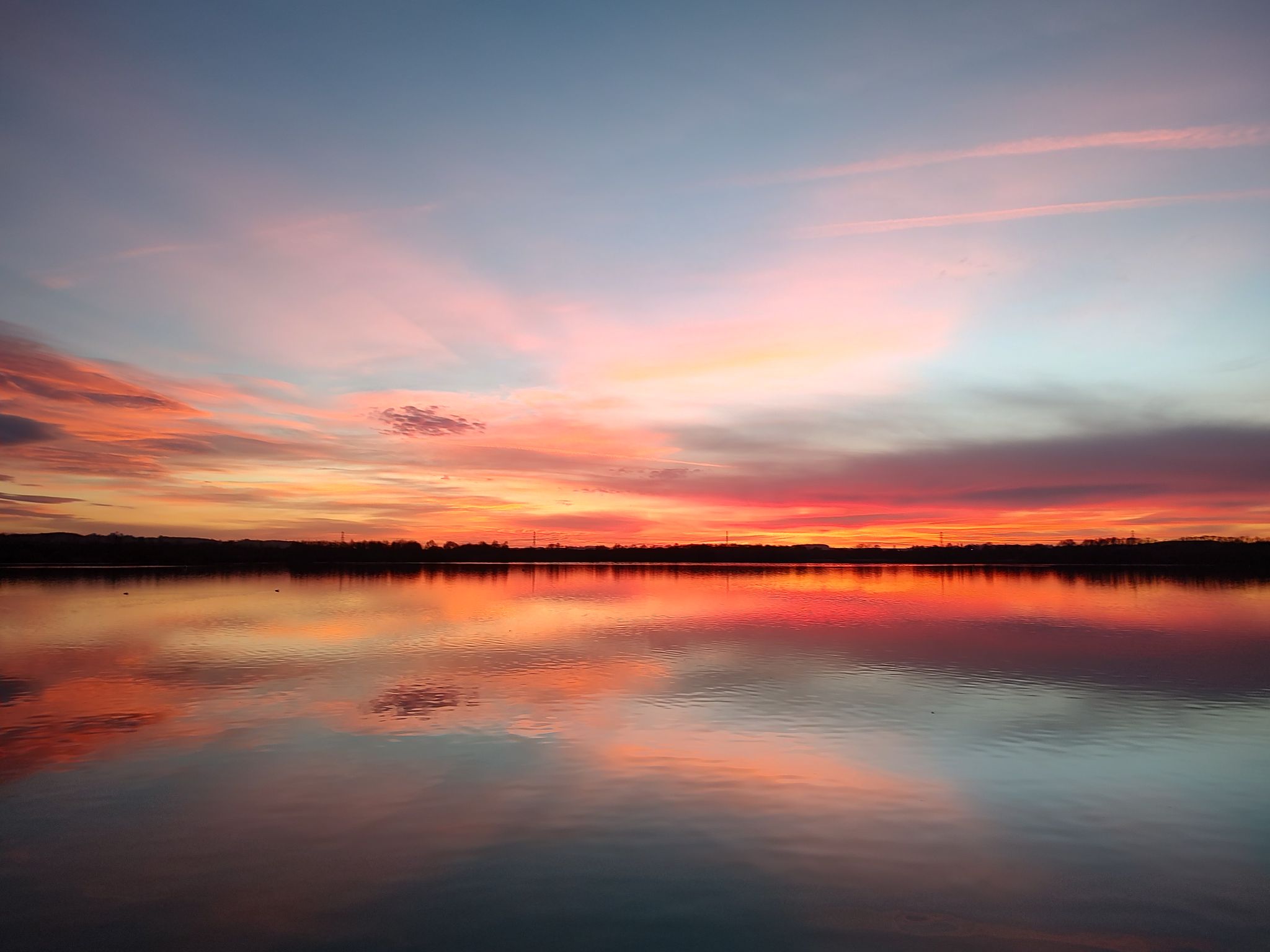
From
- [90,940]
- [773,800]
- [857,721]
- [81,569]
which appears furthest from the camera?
[81,569]

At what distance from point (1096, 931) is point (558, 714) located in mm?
10472

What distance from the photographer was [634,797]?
35.8ft

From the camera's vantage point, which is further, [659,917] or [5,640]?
[5,640]

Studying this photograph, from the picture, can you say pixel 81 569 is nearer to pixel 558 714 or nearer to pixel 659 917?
pixel 558 714

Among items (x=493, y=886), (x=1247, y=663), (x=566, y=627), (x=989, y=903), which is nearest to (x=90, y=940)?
(x=493, y=886)

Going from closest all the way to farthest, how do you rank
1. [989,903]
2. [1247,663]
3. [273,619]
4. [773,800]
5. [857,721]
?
[989,903], [773,800], [857,721], [1247,663], [273,619]

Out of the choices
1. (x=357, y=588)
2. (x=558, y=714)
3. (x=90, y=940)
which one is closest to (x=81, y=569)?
(x=357, y=588)

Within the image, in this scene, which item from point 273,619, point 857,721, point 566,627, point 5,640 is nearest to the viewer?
point 857,721

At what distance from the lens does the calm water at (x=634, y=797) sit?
7582 millimetres

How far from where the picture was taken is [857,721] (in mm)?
15344

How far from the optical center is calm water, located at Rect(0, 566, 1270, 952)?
7.58m

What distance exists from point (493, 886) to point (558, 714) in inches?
303

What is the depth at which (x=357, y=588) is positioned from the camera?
187 feet

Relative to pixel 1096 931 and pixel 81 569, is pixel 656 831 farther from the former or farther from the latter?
pixel 81 569
